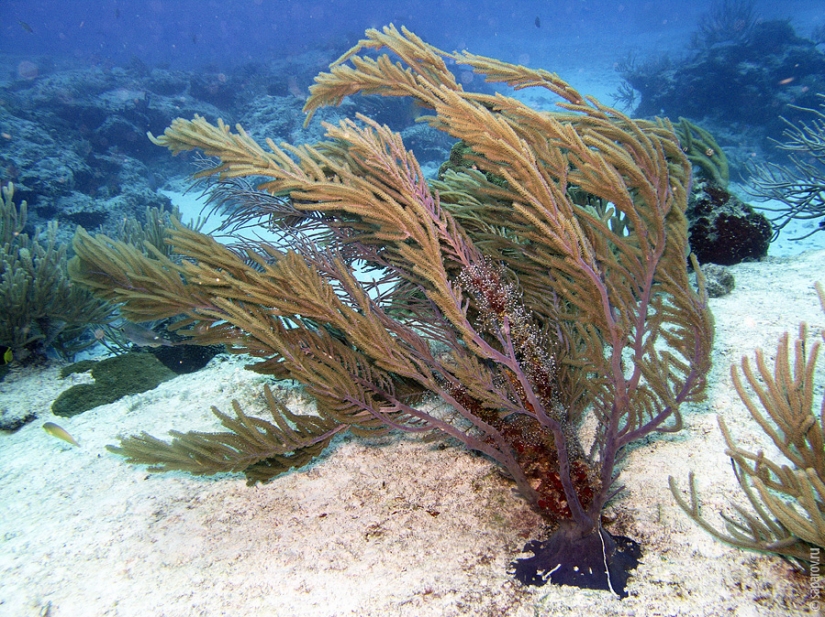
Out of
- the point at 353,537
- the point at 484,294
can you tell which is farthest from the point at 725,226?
the point at 353,537

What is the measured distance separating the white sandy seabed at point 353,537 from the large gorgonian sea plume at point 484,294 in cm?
22

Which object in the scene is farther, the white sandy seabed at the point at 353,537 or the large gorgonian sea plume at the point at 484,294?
the large gorgonian sea plume at the point at 484,294

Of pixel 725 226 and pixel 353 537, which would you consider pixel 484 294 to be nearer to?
pixel 353 537

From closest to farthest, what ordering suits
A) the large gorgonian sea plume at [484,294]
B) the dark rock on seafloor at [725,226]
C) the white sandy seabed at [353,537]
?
the white sandy seabed at [353,537] < the large gorgonian sea plume at [484,294] < the dark rock on seafloor at [725,226]

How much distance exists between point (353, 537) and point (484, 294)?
1.63 m

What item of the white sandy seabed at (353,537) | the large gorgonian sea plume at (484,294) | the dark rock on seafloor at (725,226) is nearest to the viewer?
the white sandy seabed at (353,537)

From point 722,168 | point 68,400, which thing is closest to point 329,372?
point 68,400

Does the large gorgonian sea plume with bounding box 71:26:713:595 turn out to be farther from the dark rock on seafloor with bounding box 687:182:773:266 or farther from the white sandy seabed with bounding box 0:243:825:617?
the dark rock on seafloor with bounding box 687:182:773:266

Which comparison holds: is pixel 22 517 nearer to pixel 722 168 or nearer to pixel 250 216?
pixel 250 216

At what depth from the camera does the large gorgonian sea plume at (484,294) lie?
6.81ft

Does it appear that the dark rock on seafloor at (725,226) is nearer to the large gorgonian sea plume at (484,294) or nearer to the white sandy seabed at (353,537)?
the white sandy seabed at (353,537)

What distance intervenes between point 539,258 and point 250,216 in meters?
2.24

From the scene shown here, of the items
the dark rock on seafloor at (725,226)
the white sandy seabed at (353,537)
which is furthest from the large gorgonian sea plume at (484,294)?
the dark rock on seafloor at (725,226)

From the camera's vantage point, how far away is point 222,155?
2.58 m
